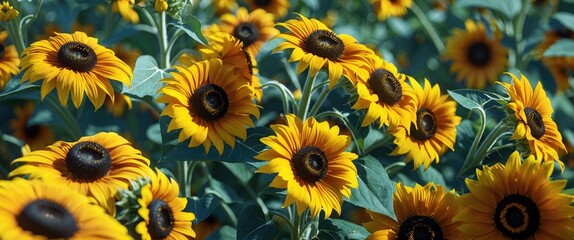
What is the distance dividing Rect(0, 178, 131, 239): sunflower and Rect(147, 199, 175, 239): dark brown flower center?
172mm

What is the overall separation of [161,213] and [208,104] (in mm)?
398

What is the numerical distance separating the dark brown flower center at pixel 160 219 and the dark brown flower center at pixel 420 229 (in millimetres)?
690

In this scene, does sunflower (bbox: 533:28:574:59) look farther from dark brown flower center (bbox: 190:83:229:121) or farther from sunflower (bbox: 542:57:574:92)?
dark brown flower center (bbox: 190:83:229:121)

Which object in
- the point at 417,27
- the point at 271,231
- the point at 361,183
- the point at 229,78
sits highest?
the point at 417,27

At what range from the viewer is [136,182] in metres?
2.08

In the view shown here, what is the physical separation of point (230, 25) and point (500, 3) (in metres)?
1.58

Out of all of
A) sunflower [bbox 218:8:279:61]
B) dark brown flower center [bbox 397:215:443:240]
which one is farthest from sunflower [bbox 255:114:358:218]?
sunflower [bbox 218:8:279:61]

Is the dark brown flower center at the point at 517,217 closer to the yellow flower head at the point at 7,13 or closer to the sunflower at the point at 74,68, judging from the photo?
the sunflower at the point at 74,68

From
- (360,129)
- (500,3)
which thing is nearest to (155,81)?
(360,129)

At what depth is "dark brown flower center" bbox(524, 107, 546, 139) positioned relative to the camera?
7.93 ft

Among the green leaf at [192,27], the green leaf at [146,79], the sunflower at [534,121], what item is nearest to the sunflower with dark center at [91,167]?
the green leaf at [146,79]

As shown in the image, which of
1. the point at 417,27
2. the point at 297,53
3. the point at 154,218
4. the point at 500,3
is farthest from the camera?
the point at 417,27

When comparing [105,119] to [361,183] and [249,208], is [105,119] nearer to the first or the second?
[249,208]

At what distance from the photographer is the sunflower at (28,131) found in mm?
3652
